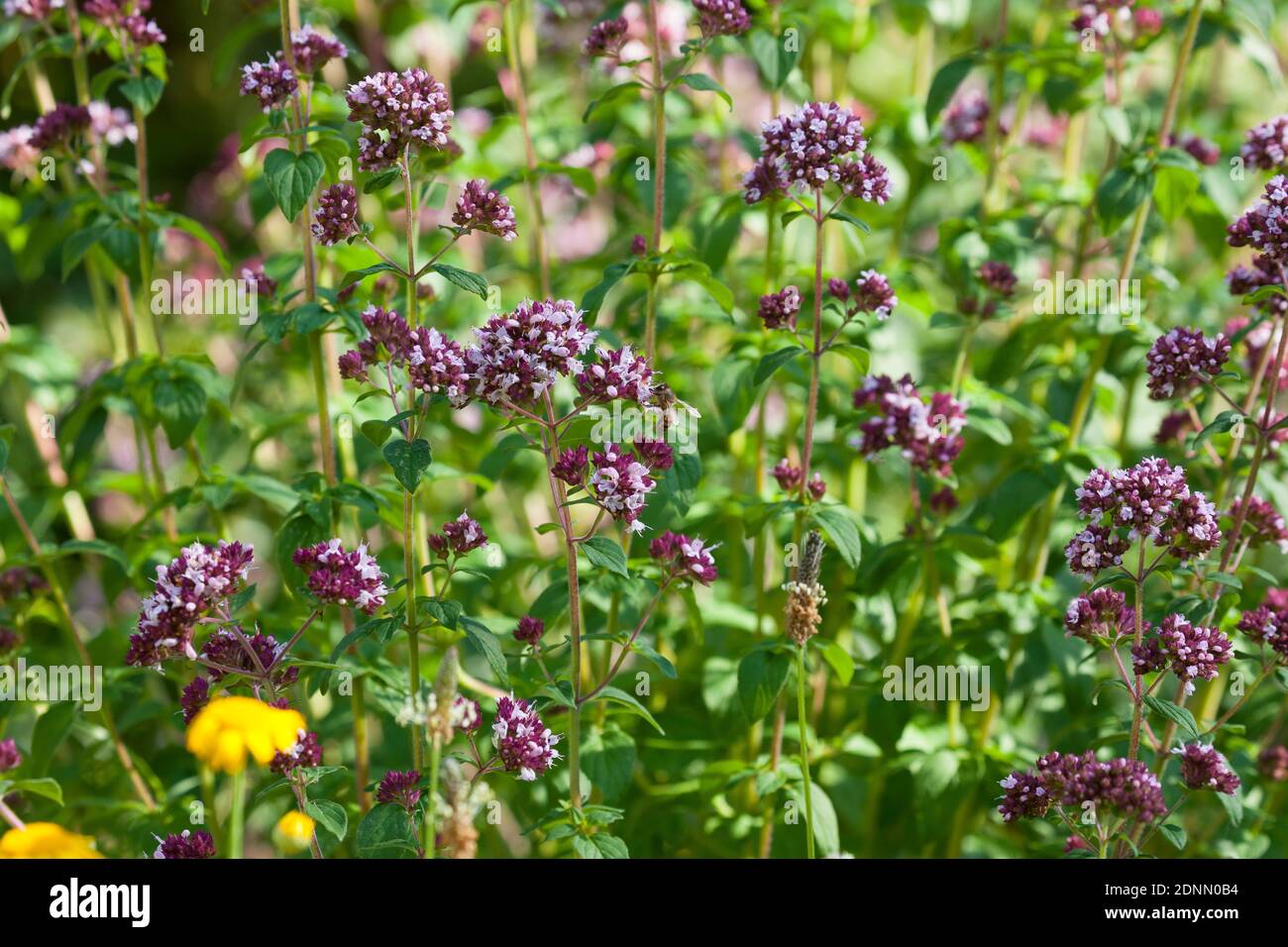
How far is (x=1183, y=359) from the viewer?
2.45 metres

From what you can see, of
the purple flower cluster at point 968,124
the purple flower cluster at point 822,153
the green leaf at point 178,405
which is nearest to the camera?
the purple flower cluster at point 822,153

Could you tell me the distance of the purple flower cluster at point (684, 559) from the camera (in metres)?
2.38

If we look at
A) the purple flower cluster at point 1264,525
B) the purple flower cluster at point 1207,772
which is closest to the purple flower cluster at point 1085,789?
the purple flower cluster at point 1207,772

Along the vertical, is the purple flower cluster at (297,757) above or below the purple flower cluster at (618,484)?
below

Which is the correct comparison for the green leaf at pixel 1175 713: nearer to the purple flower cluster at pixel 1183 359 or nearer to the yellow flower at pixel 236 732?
the purple flower cluster at pixel 1183 359

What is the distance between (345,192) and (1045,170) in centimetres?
306

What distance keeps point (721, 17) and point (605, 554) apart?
1203 mm

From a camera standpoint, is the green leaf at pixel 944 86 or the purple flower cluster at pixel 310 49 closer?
the purple flower cluster at pixel 310 49

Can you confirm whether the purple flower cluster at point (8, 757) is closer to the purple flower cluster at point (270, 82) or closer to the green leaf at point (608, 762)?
the green leaf at point (608, 762)

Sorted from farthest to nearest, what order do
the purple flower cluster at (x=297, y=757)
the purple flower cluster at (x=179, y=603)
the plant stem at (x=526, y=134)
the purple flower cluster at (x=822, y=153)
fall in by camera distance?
1. the plant stem at (x=526, y=134)
2. the purple flower cluster at (x=822, y=153)
3. the purple flower cluster at (x=297, y=757)
4. the purple flower cluster at (x=179, y=603)

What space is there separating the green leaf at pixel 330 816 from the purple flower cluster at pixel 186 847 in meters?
0.18

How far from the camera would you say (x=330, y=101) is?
3338 millimetres

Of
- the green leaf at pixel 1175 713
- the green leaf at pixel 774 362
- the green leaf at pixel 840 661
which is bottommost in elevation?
the green leaf at pixel 1175 713

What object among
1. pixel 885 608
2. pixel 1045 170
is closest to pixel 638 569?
pixel 885 608
